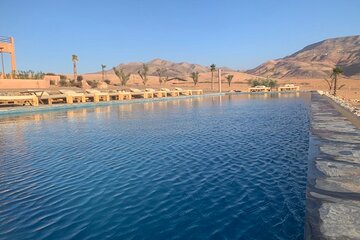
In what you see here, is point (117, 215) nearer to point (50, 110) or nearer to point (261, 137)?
point (261, 137)

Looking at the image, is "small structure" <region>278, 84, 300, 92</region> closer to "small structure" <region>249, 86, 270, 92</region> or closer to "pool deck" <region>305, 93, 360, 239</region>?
"small structure" <region>249, 86, 270, 92</region>

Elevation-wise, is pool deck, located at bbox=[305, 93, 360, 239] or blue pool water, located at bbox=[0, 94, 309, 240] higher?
pool deck, located at bbox=[305, 93, 360, 239]

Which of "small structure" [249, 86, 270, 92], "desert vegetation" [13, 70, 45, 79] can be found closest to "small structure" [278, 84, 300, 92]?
"small structure" [249, 86, 270, 92]

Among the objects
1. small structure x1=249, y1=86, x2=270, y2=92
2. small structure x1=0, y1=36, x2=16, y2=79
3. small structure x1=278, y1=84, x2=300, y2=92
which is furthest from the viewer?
small structure x1=278, y1=84, x2=300, y2=92

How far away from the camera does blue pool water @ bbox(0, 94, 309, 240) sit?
520 cm

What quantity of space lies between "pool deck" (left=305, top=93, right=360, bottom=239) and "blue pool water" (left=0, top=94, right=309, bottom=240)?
14.9 inches

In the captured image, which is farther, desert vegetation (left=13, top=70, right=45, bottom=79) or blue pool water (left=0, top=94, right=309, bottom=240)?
desert vegetation (left=13, top=70, right=45, bottom=79)

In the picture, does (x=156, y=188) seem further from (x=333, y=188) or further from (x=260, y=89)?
(x=260, y=89)

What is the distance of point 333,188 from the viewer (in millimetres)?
5738

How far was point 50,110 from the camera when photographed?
94.9 feet

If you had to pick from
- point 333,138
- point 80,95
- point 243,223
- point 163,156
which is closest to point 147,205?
point 243,223

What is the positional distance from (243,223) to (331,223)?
1.40 metres

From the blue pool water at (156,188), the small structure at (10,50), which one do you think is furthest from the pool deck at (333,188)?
the small structure at (10,50)

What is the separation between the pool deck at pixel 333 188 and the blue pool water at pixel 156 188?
1.24ft
